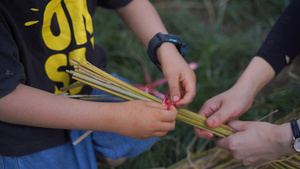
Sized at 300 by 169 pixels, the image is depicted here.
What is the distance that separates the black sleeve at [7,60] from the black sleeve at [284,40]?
105cm

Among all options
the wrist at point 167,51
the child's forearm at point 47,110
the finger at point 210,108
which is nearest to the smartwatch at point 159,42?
the wrist at point 167,51

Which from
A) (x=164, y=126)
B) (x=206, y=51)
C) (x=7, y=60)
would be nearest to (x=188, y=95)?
(x=164, y=126)

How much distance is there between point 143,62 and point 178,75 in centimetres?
89

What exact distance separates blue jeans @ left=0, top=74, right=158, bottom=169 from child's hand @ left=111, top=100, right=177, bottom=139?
0.87 ft

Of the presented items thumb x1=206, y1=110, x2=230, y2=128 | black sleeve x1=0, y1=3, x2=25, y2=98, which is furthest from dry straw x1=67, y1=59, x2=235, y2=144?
black sleeve x1=0, y1=3, x2=25, y2=98

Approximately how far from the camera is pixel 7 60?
82 centimetres

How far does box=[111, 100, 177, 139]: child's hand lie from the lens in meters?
0.93

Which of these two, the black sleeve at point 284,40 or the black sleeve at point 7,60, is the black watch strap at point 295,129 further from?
the black sleeve at point 7,60

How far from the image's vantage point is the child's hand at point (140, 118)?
925mm

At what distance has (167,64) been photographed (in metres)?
1.13

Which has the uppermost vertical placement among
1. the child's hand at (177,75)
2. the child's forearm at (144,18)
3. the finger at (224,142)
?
the child's forearm at (144,18)

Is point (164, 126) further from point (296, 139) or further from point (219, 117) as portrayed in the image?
point (296, 139)

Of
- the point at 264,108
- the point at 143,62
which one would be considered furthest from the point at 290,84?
the point at 143,62

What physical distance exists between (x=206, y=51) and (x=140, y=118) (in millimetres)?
1166
